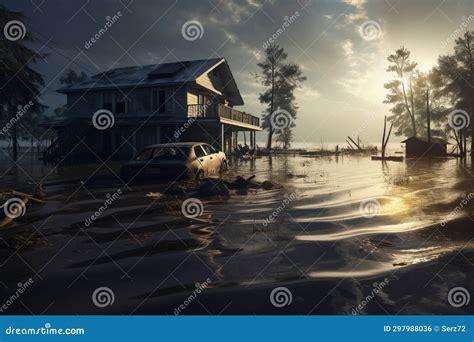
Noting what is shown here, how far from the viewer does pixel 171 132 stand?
25.2 meters

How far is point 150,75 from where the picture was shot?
2536 centimetres

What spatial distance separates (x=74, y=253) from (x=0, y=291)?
40.2 inches

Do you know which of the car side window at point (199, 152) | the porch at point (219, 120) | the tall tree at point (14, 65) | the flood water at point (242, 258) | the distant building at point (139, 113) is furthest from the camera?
the distant building at point (139, 113)

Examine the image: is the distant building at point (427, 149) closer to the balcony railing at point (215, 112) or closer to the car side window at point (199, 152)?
the balcony railing at point (215, 112)

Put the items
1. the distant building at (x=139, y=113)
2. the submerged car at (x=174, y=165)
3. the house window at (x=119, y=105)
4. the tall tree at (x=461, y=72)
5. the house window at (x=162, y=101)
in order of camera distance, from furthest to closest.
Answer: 1. the tall tree at (x=461, y=72)
2. the house window at (x=119, y=105)
3. the house window at (x=162, y=101)
4. the distant building at (x=139, y=113)
5. the submerged car at (x=174, y=165)

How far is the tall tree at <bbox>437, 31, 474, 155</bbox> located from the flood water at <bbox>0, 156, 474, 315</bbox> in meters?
40.1

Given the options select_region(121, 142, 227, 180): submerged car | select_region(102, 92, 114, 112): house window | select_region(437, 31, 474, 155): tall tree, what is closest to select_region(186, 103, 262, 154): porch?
select_region(102, 92, 114, 112): house window

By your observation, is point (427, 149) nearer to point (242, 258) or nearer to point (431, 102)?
point (431, 102)

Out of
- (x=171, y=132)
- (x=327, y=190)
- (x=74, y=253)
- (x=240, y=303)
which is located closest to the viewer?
(x=240, y=303)

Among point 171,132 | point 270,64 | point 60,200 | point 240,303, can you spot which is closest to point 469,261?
point 240,303

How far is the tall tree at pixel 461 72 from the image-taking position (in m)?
38.7

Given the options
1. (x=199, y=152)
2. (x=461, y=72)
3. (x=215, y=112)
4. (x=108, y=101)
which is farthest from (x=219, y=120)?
(x=461, y=72)

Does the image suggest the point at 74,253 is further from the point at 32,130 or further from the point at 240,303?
the point at 32,130

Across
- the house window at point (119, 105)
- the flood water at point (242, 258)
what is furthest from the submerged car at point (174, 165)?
the house window at point (119, 105)
